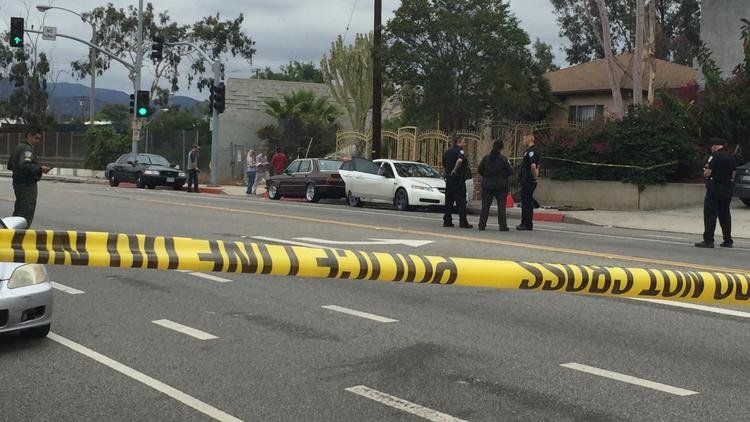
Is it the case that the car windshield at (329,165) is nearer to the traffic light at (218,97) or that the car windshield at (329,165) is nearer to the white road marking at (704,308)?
the traffic light at (218,97)

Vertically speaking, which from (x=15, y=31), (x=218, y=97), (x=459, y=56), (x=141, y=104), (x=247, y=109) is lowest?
(x=141, y=104)

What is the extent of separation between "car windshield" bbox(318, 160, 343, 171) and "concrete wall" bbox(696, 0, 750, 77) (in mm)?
12998

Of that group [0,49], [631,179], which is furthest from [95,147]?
[631,179]

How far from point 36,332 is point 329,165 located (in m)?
20.0

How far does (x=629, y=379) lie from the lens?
5.66 metres

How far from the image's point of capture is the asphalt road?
5.06m

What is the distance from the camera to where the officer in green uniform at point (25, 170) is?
35.3 ft

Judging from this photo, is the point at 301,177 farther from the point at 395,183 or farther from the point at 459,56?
the point at 459,56

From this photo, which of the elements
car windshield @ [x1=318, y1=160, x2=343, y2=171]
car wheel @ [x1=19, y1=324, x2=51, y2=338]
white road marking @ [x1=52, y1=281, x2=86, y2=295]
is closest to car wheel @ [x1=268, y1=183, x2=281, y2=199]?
car windshield @ [x1=318, y1=160, x2=343, y2=171]

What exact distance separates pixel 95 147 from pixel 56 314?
41.8 metres

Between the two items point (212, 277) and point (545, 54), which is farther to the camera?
point (545, 54)

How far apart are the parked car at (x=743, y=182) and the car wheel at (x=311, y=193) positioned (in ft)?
37.7

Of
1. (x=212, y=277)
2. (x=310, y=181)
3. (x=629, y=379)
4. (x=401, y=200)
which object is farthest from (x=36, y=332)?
(x=310, y=181)

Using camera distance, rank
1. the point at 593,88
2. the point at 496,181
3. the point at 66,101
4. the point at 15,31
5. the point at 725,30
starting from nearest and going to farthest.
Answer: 1. the point at 496,181
2. the point at 725,30
3. the point at 15,31
4. the point at 593,88
5. the point at 66,101
